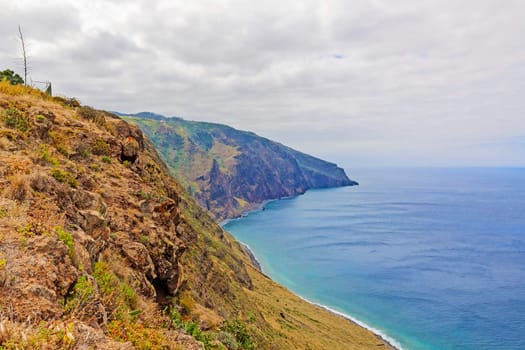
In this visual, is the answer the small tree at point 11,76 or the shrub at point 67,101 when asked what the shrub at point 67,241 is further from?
the small tree at point 11,76

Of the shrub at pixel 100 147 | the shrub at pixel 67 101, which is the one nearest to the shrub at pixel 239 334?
the shrub at pixel 100 147

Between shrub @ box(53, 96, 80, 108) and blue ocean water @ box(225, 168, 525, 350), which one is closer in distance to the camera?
shrub @ box(53, 96, 80, 108)

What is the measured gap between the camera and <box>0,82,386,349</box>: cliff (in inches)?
299

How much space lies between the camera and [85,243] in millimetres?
11531

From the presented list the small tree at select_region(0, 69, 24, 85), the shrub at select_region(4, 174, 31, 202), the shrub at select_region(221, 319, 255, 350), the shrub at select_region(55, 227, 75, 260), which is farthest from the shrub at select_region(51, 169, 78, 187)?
the small tree at select_region(0, 69, 24, 85)

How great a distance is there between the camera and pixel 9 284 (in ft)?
24.9

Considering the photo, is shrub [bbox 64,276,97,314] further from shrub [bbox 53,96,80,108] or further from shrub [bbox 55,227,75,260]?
shrub [bbox 53,96,80,108]

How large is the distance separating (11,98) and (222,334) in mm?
18128

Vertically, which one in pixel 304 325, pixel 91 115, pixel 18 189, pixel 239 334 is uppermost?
pixel 91 115

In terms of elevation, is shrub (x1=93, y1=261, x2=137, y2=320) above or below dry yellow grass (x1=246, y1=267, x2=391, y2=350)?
above

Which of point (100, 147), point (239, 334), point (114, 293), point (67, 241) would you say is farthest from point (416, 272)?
point (67, 241)

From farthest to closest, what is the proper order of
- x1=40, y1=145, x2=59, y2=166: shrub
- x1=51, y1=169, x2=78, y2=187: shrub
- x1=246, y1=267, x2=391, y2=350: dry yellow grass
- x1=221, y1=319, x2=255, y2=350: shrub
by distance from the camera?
x1=246, y1=267, x2=391, y2=350: dry yellow grass < x1=221, y1=319, x2=255, y2=350: shrub < x1=40, y1=145, x2=59, y2=166: shrub < x1=51, y1=169, x2=78, y2=187: shrub

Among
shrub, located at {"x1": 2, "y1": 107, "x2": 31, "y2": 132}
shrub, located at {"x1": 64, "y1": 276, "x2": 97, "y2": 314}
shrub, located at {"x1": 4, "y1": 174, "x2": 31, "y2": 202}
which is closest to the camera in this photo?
shrub, located at {"x1": 64, "y1": 276, "x2": 97, "y2": 314}

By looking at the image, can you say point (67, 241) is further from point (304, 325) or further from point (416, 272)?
point (416, 272)
